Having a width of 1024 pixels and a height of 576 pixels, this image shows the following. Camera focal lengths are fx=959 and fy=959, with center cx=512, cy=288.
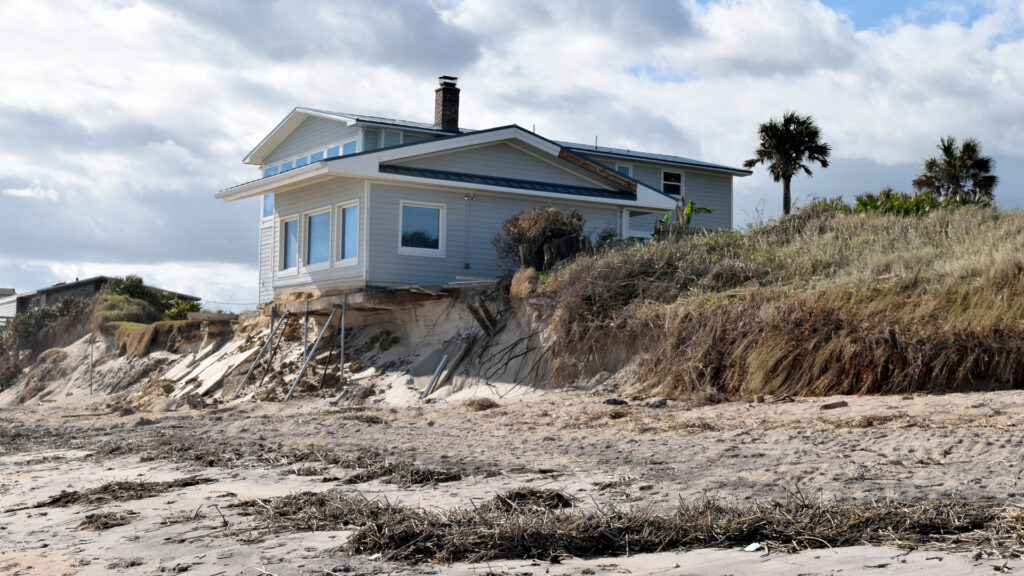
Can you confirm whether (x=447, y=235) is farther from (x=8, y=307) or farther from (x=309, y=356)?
(x=8, y=307)

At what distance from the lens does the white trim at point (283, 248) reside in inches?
866

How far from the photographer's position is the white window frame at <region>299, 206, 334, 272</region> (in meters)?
20.8

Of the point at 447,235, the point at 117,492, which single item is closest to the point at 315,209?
the point at 447,235

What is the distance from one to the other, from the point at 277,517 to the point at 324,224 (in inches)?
594

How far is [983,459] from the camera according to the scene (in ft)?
22.9

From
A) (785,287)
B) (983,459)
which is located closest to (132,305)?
(785,287)

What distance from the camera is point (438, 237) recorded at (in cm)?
2058

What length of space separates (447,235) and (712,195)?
566 inches

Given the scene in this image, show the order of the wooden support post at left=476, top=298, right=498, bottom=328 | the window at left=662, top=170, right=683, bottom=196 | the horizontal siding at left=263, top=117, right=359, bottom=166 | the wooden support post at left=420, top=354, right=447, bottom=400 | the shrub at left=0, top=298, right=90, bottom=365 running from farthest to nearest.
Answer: the shrub at left=0, top=298, right=90, bottom=365 → the window at left=662, top=170, right=683, bottom=196 → the horizontal siding at left=263, top=117, right=359, bottom=166 → the wooden support post at left=476, top=298, right=498, bottom=328 → the wooden support post at left=420, top=354, right=447, bottom=400

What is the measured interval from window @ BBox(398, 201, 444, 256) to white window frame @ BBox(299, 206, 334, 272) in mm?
1758

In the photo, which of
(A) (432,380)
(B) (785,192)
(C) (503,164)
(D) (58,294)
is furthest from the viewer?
(D) (58,294)

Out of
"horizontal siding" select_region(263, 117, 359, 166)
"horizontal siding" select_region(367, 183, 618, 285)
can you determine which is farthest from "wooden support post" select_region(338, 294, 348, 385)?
"horizontal siding" select_region(263, 117, 359, 166)

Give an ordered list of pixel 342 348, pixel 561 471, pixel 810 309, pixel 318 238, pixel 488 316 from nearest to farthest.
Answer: pixel 561 471 → pixel 810 309 → pixel 488 316 → pixel 342 348 → pixel 318 238

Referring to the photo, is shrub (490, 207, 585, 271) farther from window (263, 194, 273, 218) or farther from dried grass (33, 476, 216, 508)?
dried grass (33, 476, 216, 508)
